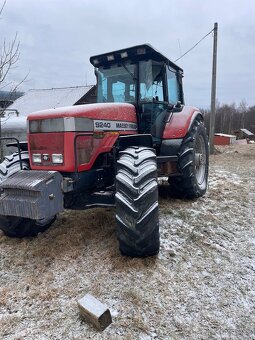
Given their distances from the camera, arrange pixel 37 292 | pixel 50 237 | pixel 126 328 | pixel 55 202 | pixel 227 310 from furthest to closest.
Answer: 1. pixel 50 237
2. pixel 55 202
3. pixel 37 292
4. pixel 227 310
5. pixel 126 328

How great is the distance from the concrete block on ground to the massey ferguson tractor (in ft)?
2.30

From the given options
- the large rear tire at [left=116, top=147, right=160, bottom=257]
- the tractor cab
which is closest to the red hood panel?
the tractor cab

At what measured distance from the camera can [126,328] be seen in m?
2.20

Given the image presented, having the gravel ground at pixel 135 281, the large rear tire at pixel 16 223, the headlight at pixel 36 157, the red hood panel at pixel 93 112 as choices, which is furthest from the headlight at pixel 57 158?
the gravel ground at pixel 135 281

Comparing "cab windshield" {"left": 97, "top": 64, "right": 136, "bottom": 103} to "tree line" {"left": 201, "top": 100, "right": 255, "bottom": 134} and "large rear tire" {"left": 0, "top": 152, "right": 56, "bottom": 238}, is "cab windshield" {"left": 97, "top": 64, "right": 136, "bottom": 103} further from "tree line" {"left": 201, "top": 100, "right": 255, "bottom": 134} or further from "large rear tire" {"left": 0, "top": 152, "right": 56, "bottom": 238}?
"tree line" {"left": 201, "top": 100, "right": 255, "bottom": 134}

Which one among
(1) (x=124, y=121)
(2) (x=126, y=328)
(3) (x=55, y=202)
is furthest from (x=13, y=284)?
(1) (x=124, y=121)

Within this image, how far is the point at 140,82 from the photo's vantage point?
4168mm

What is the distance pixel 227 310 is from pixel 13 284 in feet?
6.21

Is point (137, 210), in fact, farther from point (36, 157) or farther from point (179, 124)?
point (179, 124)

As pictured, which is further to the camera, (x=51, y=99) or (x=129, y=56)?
(x=51, y=99)

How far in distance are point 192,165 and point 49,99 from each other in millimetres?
19263

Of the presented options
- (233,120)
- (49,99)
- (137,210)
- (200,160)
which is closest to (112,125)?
(137,210)

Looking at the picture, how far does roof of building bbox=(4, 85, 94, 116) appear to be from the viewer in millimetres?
20688

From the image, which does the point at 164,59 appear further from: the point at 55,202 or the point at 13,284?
the point at 13,284
